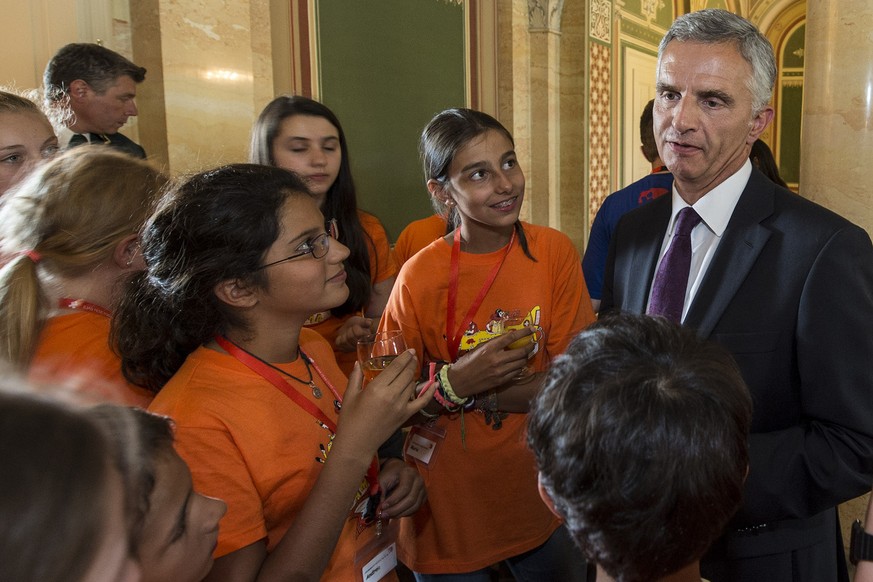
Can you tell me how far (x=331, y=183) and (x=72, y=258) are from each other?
1.40m

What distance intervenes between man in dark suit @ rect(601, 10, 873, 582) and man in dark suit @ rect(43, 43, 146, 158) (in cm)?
250

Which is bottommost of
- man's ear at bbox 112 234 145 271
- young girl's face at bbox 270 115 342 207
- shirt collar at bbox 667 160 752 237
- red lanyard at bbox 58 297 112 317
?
red lanyard at bbox 58 297 112 317

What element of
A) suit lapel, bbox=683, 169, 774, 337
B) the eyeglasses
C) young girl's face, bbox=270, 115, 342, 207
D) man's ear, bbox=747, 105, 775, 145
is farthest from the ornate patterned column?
the eyeglasses

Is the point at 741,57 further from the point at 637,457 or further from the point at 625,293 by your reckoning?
the point at 637,457

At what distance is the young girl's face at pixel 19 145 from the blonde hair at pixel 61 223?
0.56m

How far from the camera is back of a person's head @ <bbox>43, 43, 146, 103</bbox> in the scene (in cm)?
309

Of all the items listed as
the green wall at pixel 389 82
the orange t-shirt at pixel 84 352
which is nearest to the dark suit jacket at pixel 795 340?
the orange t-shirt at pixel 84 352

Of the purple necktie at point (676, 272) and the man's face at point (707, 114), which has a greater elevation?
the man's face at point (707, 114)

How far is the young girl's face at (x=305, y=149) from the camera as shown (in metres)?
2.75

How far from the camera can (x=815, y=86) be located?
3.22 meters

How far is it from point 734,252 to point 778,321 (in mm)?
184

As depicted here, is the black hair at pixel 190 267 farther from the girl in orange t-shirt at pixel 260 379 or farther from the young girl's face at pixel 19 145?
the young girl's face at pixel 19 145

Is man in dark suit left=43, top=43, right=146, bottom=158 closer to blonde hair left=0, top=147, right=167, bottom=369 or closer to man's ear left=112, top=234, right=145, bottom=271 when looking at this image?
blonde hair left=0, top=147, right=167, bottom=369

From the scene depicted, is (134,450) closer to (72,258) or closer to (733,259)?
(72,258)
